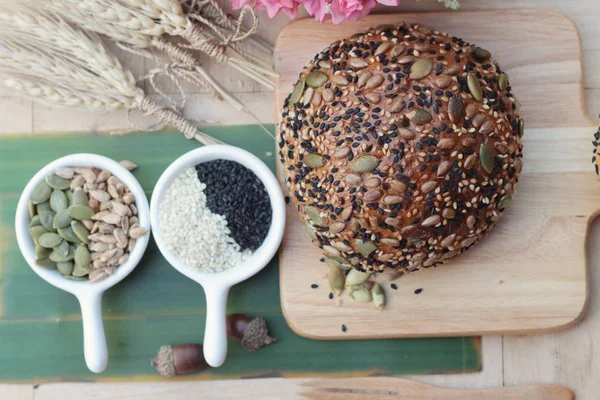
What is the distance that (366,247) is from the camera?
1.30m

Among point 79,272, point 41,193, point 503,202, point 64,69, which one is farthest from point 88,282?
point 503,202

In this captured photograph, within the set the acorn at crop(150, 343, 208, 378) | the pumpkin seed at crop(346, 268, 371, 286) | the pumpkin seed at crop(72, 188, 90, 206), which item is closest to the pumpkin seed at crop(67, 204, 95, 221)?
the pumpkin seed at crop(72, 188, 90, 206)

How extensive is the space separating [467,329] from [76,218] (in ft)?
3.13

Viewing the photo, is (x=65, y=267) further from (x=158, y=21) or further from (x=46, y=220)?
(x=158, y=21)

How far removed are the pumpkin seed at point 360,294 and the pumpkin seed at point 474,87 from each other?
20.2 inches

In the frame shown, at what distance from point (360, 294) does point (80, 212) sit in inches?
26.9

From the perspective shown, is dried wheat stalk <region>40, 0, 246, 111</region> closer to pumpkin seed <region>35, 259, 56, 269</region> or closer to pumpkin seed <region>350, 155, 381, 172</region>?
pumpkin seed <region>350, 155, 381, 172</region>

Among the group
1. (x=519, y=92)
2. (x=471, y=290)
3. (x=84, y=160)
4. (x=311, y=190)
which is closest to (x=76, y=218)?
(x=84, y=160)

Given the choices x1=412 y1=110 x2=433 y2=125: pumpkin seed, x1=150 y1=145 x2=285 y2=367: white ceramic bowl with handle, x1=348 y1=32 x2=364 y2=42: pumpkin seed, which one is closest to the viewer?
x1=412 y1=110 x2=433 y2=125: pumpkin seed

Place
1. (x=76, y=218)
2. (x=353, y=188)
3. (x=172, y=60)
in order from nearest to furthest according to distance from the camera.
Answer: (x=353, y=188) < (x=76, y=218) < (x=172, y=60)

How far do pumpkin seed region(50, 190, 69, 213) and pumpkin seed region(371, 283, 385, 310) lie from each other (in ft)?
2.46

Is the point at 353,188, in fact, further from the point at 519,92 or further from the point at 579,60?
the point at 579,60

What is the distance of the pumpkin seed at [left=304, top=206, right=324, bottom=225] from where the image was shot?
1.32 metres

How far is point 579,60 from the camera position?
1467 mm
